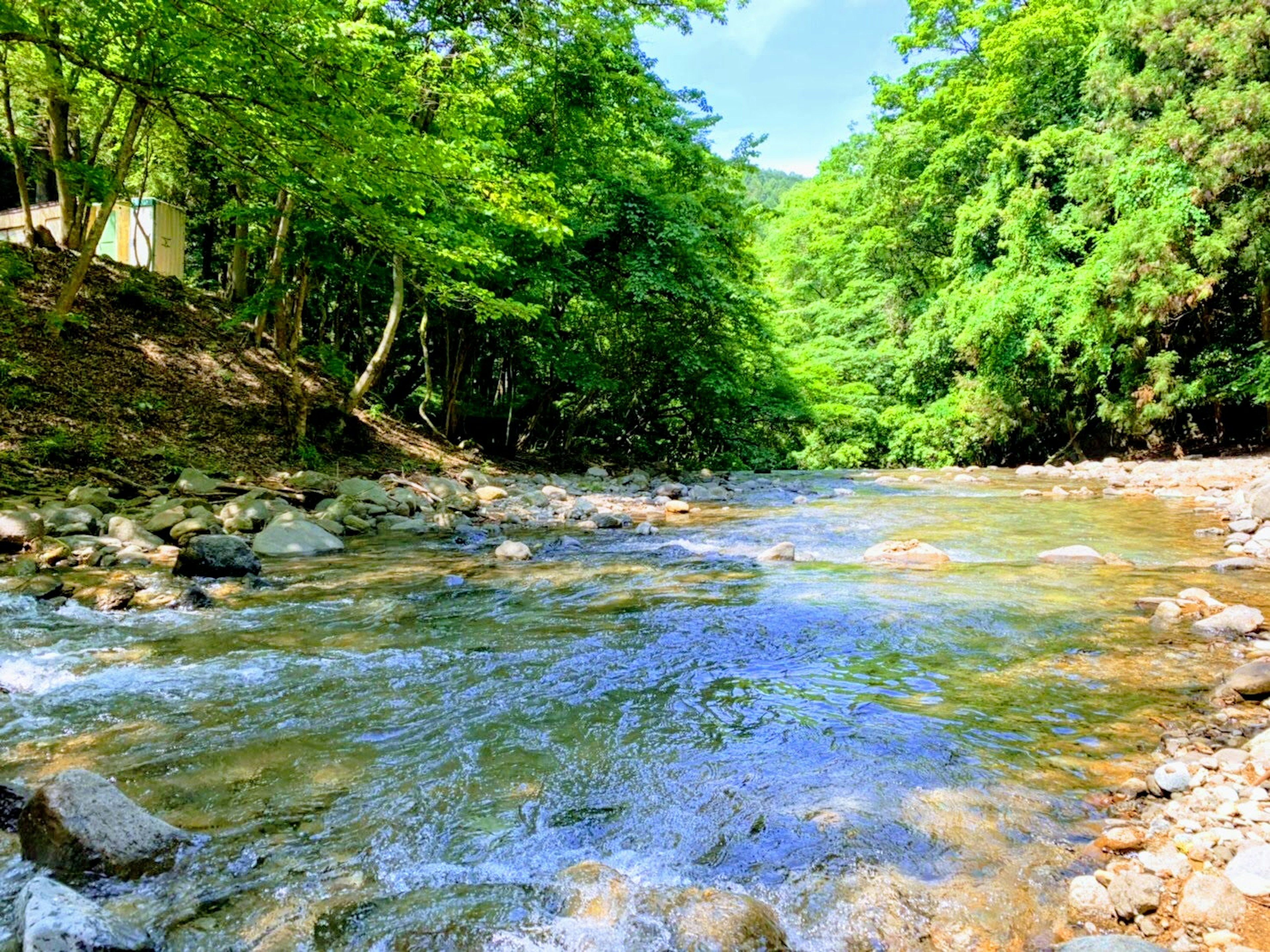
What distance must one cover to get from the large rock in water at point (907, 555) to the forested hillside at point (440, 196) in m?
4.90

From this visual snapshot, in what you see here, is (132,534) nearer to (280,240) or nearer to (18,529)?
(18,529)

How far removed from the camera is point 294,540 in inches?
257

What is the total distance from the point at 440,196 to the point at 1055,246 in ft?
55.8

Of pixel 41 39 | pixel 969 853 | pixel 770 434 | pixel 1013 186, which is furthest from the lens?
pixel 770 434

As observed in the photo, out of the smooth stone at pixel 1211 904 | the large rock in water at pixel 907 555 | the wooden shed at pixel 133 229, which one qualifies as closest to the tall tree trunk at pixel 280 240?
the wooden shed at pixel 133 229

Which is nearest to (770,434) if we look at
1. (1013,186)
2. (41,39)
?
(1013,186)

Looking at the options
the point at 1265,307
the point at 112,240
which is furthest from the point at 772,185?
the point at 112,240

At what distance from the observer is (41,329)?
9.05 m

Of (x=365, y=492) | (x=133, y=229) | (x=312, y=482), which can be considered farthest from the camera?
(x=133, y=229)

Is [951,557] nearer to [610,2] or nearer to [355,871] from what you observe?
[355,871]

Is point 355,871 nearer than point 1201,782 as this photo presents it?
Yes

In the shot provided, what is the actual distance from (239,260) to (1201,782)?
1513 cm

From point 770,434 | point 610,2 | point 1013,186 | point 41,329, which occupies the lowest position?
point 770,434

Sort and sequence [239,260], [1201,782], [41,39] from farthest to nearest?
[239,260] → [41,39] → [1201,782]
